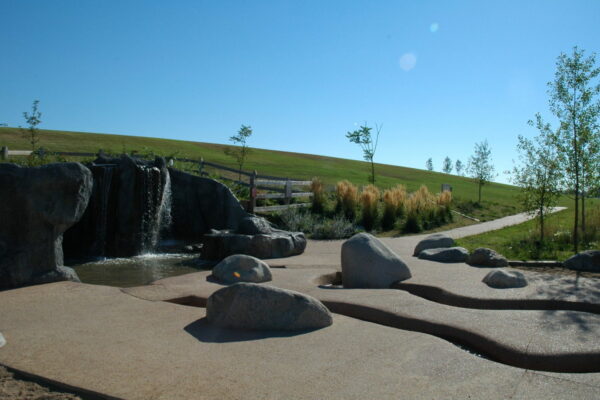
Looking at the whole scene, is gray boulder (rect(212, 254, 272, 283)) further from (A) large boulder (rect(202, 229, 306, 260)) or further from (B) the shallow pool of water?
(A) large boulder (rect(202, 229, 306, 260))

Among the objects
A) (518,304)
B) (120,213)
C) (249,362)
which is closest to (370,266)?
(518,304)

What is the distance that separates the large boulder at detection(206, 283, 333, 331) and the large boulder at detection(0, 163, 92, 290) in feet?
10.7

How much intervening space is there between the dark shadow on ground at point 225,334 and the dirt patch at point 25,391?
124 centimetres

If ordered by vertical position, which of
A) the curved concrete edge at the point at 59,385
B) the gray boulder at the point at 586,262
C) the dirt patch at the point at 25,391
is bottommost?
the dirt patch at the point at 25,391

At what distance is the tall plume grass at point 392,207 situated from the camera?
16.5 meters

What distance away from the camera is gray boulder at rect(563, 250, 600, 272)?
8.00 m

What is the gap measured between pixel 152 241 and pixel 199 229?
7.50ft

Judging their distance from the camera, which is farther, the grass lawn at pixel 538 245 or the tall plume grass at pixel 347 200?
the tall plume grass at pixel 347 200

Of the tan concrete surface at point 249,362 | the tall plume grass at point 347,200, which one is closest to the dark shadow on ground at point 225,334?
the tan concrete surface at point 249,362

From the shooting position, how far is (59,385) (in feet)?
10.7

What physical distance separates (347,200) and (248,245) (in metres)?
7.93

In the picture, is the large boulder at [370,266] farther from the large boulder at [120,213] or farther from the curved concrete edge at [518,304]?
the large boulder at [120,213]

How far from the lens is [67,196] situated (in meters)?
6.93

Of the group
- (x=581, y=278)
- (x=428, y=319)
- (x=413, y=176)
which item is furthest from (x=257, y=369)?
(x=413, y=176)
